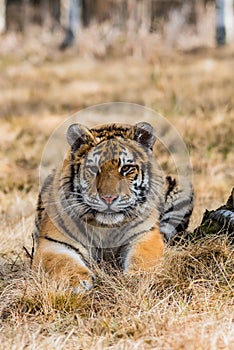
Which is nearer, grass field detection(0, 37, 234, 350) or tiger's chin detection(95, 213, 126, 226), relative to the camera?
grass field detection(0, 37, 234, 350)

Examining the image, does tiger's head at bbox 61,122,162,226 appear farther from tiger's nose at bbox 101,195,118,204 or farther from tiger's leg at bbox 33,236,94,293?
tiger's leg at bbox 33,236,94,293

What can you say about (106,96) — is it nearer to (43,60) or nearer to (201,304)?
(43,60)

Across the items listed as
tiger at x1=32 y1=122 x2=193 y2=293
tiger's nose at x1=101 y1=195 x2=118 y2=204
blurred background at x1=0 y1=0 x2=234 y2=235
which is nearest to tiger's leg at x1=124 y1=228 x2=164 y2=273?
tiger at x1=32 y1=122 x2=193 y2=293

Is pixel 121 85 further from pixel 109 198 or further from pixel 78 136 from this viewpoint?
pixel 109 198

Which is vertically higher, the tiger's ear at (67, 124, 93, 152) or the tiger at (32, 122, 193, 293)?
the tiger's ear at (67, 124, 93, 152)

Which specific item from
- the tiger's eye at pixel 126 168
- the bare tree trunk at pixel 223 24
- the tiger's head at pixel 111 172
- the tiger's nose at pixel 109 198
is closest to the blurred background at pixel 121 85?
the bare tree trunk at pixel 223 24

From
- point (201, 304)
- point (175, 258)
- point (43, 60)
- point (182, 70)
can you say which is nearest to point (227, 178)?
point (175, 258)

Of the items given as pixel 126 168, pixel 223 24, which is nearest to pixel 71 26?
pixel 223 24

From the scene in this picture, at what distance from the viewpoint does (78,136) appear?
12.2 feet

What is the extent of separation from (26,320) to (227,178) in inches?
147

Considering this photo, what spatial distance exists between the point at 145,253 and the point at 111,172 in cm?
50

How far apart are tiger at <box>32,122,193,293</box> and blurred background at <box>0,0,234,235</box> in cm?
117

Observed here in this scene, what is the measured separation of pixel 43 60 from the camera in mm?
15445

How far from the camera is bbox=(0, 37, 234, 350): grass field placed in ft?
10.2
